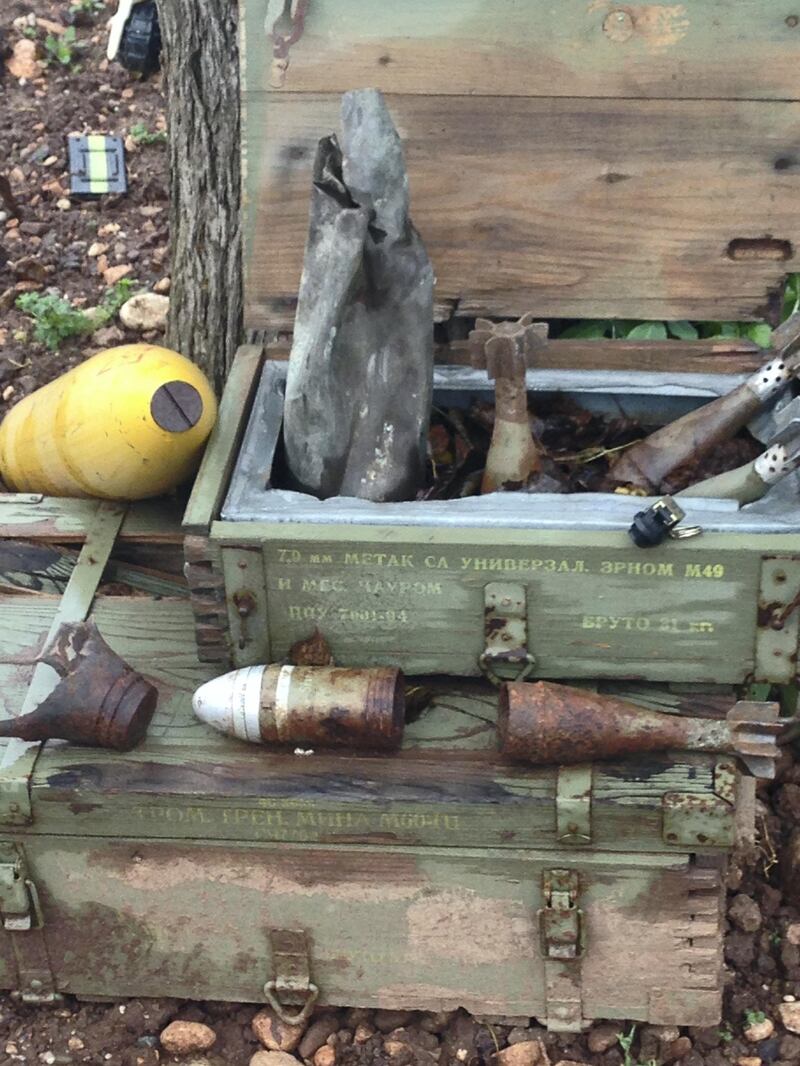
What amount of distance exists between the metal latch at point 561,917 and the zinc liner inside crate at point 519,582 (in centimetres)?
44

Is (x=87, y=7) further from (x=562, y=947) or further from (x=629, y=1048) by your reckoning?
(x=629, y=1048)

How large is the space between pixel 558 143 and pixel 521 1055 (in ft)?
7.18

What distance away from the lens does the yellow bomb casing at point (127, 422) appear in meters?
3.27

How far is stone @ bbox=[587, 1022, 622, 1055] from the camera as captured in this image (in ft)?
11.0

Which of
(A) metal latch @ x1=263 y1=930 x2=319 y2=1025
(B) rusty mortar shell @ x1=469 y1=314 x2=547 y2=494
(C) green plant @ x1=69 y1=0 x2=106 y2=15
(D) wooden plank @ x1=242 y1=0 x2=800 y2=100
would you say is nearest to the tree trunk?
(D) wooden plank @ x1=242 y1=0 x2=800 y2=100

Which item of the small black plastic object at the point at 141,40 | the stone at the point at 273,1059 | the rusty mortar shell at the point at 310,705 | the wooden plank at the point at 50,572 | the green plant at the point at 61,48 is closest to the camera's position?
the rusty mortar shell at the point at 310,705

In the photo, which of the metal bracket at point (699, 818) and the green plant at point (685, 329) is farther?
the green plant at point (685, 329)

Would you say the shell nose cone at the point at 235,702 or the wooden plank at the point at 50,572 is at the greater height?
the shell nose cone at the point at 235,702

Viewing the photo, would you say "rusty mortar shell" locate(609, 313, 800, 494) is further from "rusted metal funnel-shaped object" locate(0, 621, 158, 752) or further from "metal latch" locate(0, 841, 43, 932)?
"metal latch" locate(0, 841, 43, 932)

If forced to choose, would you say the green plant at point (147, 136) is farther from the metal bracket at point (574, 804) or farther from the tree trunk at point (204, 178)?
the metal bracket at point (574, 804)

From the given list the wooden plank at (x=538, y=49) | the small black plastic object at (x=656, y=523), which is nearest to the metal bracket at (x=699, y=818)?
the small black plastic object at (x=656, y=523)

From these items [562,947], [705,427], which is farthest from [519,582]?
[562,947]

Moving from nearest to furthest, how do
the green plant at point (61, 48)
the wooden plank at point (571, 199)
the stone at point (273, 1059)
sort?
the stone at point (273, 1059) → the wooden plank at point (571, 199) → the green plant at point (61, 48)

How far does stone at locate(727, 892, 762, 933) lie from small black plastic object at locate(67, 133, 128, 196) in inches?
145
